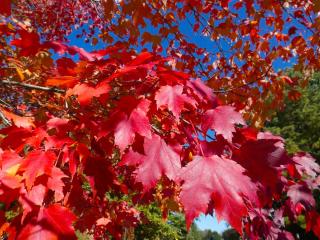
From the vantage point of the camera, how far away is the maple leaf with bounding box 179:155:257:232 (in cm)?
149

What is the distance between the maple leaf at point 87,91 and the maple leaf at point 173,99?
282mm

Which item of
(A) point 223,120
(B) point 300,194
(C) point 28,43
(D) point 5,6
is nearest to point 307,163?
(B) point 300,194

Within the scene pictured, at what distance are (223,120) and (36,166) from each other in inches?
38.7

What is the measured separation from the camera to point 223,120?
1811 millimetres

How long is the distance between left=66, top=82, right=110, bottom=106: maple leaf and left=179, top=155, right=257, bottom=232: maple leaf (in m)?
0.62

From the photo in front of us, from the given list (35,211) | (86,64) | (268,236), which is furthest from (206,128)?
(268,236)

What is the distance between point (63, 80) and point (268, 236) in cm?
228

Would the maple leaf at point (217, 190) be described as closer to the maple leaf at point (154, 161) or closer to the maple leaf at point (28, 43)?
the maple leaf at point (154, 161)

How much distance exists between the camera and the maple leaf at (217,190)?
4.87 feet

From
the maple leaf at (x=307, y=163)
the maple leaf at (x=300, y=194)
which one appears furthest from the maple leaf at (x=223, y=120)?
the maple leaf at (x=300, y=194)

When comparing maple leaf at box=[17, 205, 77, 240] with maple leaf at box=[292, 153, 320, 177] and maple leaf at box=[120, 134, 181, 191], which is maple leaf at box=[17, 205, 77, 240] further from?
maple leaf at box=[292, 153, 320, 177]

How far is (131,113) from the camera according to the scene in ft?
6.01

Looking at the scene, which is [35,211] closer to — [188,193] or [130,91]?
[188,193]

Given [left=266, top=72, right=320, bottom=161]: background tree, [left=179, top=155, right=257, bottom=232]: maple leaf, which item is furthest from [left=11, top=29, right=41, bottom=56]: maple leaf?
[left=266, top=72, right=320, bottom=161]: background tree
